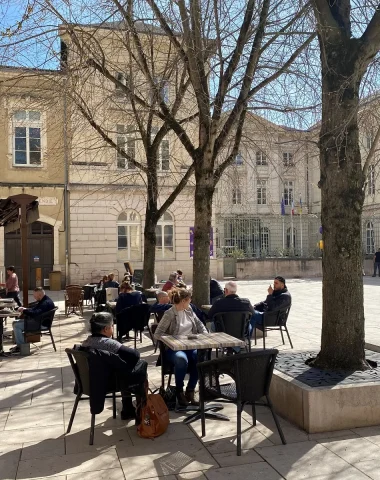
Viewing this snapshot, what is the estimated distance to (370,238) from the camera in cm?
3788

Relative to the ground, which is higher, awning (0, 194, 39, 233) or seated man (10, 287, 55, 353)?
awning (0, 194, 39, 233)

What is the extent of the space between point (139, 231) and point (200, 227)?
645 inches

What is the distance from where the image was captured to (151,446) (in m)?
4.64

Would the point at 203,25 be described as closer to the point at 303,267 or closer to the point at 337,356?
the point at 337,356

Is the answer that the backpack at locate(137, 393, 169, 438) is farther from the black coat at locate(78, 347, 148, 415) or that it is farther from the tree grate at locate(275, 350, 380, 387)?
the tree grate at locate(275, 350, 380, 387)

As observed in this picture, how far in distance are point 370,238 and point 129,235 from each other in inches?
784

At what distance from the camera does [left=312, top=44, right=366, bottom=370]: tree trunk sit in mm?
5719

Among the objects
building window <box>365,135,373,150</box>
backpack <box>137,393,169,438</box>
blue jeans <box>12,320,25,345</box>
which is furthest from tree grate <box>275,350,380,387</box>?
blue jeans <box>12,320,25,345</box>

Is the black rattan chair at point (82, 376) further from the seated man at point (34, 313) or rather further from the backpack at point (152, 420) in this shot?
the seated man at point (34, 313)

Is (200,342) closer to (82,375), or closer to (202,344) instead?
(202,344)

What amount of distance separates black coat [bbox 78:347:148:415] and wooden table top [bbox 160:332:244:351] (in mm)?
496

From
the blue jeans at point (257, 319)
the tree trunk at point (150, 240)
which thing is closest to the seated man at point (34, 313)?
the blue jeans at point (257, 319)

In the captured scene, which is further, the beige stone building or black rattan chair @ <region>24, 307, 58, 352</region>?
the beige stone building

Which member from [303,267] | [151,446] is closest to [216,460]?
[151,446]
